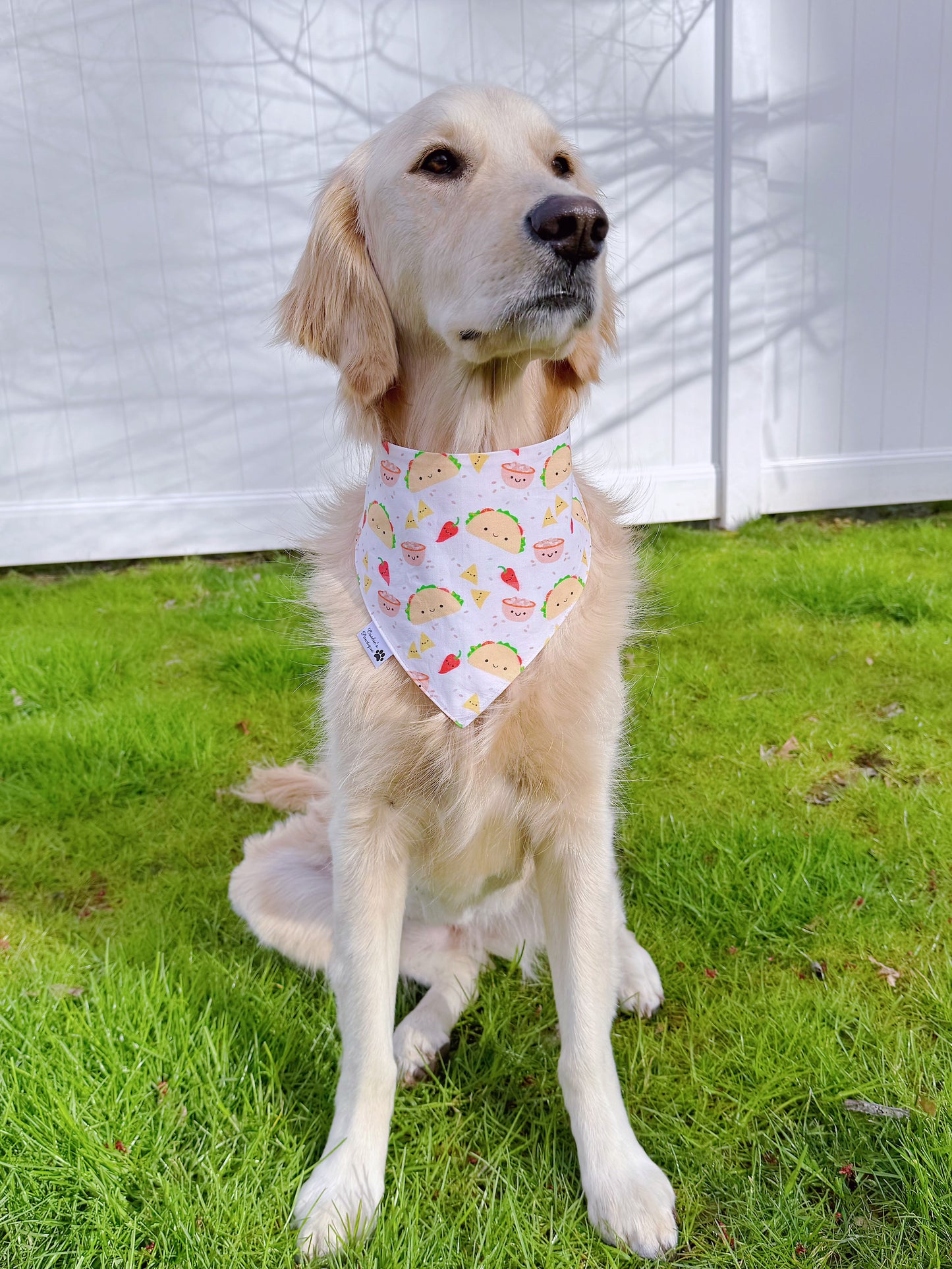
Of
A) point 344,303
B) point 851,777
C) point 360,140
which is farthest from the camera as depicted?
point 360,140

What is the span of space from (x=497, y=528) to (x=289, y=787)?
3.95ft

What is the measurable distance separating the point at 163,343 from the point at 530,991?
441cm

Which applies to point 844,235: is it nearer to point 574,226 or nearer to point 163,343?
point 163,343

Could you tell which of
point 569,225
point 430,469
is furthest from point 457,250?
point 430,469

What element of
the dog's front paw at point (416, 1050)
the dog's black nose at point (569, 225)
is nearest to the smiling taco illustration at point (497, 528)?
the dog's black nose at point (569, 225)

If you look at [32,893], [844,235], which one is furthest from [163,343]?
[844,235]

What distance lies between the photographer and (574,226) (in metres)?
1.35

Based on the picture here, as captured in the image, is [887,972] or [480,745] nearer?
[480,745]

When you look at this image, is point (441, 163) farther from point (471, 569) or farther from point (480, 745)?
point (480, 745)

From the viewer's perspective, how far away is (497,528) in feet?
5.13

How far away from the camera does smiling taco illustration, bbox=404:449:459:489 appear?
1549 millimetres

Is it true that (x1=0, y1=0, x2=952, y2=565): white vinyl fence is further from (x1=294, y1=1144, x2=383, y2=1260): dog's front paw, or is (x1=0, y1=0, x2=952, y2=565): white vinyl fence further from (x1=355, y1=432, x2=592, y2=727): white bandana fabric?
(x1=294, y1=1144, x2=383, y2=1260): dog's front paw

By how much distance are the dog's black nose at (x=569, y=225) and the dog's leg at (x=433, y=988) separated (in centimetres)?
142

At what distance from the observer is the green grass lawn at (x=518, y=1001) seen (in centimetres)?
144
